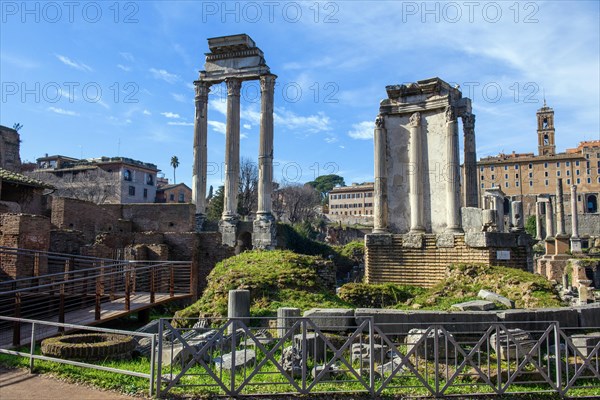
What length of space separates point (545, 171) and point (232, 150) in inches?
3306

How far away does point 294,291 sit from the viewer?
12172 mm

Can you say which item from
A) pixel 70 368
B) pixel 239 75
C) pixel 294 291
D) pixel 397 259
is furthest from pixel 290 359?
pixel 239 75

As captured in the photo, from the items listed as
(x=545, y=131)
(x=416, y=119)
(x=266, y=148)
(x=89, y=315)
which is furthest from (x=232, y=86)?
(x=545, y=131)

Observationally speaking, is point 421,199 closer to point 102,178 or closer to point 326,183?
point 102,178

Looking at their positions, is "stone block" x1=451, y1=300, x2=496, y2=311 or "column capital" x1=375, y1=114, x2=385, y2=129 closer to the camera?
"stone block" x1=451, y1=300, x2=496, y2=311

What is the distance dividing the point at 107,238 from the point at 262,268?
13030 mm

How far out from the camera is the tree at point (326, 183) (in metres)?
113

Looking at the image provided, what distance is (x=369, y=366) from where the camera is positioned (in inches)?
297

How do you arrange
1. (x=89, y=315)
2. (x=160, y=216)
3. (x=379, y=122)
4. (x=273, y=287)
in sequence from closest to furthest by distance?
1. (x=273, y=287)
2. (x=89, y=315)
3. (x=379, y=122)
4. (x=160, y=216)

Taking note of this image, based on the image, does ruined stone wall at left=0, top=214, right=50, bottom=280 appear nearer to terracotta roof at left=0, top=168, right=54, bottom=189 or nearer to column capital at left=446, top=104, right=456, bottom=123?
terracotta roof at left=0, top=168, right=54, bottom=189

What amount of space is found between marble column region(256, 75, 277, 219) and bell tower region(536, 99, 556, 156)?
89.0 metres

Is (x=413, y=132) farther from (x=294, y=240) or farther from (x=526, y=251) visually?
(x=294, y=240)

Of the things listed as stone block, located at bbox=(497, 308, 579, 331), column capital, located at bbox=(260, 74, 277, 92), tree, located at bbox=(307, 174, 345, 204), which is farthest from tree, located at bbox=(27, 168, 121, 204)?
stone block, located at bbox=(497, 308, 579, 331)

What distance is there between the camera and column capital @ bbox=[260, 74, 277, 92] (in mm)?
29938
